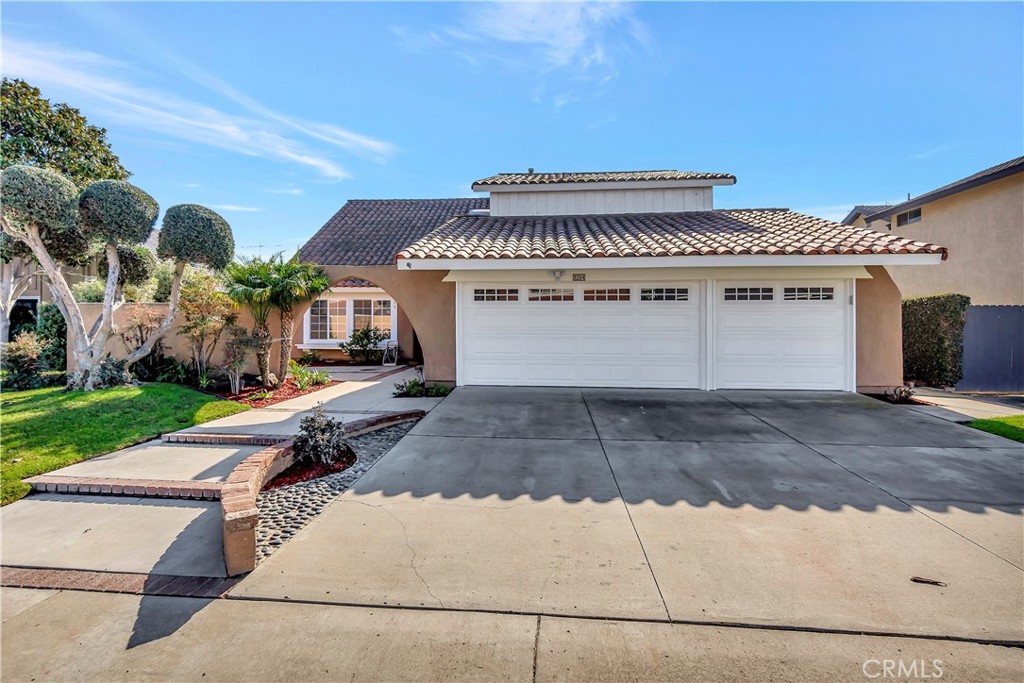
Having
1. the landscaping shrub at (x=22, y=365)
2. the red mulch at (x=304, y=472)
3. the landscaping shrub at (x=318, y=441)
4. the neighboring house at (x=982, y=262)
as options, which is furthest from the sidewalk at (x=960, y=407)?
the landscaping shrub at (x=22, y=365)

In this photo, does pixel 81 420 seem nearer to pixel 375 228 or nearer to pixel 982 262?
pixel 375 228

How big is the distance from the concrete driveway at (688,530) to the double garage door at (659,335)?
3.01 metres

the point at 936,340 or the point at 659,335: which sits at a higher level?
the point at 659,335

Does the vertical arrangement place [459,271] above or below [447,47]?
below

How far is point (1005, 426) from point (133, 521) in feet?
38.9

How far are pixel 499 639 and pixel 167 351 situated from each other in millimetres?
11984

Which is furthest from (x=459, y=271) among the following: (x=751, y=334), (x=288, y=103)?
(x=751, y=334)

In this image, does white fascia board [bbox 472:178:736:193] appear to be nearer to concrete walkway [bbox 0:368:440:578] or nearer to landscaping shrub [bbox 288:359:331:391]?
landscaping shrub [bbox 288:359:331:391]

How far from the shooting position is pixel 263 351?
10664mm

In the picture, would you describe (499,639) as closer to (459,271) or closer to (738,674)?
(738,674)

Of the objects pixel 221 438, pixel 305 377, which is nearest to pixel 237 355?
pixel 305 377

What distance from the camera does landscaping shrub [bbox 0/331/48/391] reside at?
32.9ft

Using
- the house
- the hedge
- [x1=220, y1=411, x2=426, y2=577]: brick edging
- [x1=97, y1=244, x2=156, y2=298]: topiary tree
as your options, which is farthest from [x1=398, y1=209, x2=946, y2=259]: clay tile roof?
[x1=97, y1=244, x2=156, y2=298]: topiary tree

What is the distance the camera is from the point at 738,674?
2311 millimetres
